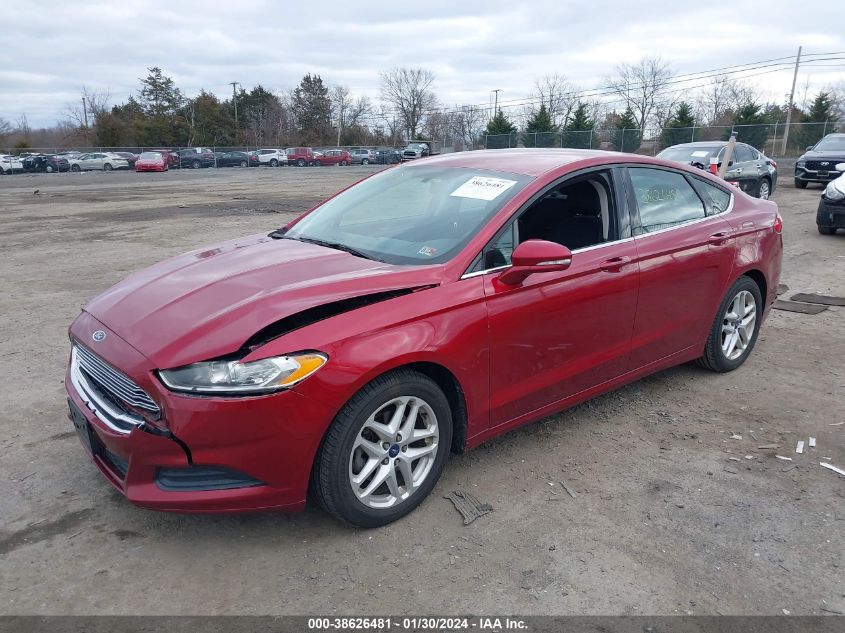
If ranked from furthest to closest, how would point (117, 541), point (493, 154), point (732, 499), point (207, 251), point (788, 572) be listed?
point (493, 154), point (207, 251), point (732, 499), point (117, 541), point (788, 572)

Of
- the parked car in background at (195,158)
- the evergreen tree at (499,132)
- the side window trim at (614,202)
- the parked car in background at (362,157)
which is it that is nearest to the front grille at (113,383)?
the side window trim at (614,202)

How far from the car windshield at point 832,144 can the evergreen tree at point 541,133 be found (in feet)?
83.3

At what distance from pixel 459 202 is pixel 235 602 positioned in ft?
7.47

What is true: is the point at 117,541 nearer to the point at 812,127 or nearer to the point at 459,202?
the point at 459,202

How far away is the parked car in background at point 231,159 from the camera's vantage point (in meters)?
55.0

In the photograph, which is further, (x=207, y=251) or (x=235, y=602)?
(x=207, y=251)

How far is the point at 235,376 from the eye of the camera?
2.61 meters

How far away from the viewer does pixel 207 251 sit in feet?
12.8

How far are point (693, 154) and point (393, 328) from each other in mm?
14117

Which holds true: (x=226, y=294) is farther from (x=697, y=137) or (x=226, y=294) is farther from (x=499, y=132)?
(x=499, y=132)

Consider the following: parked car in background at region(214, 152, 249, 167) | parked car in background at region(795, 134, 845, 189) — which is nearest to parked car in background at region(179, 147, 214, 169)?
parked car in background at region(214, 152, 249, 167)

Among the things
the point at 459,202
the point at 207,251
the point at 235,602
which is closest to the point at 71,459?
the point at 207,251

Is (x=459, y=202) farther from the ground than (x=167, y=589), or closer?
farther from the ground

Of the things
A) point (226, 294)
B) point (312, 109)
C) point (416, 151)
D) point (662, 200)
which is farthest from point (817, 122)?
point (312, 109)
